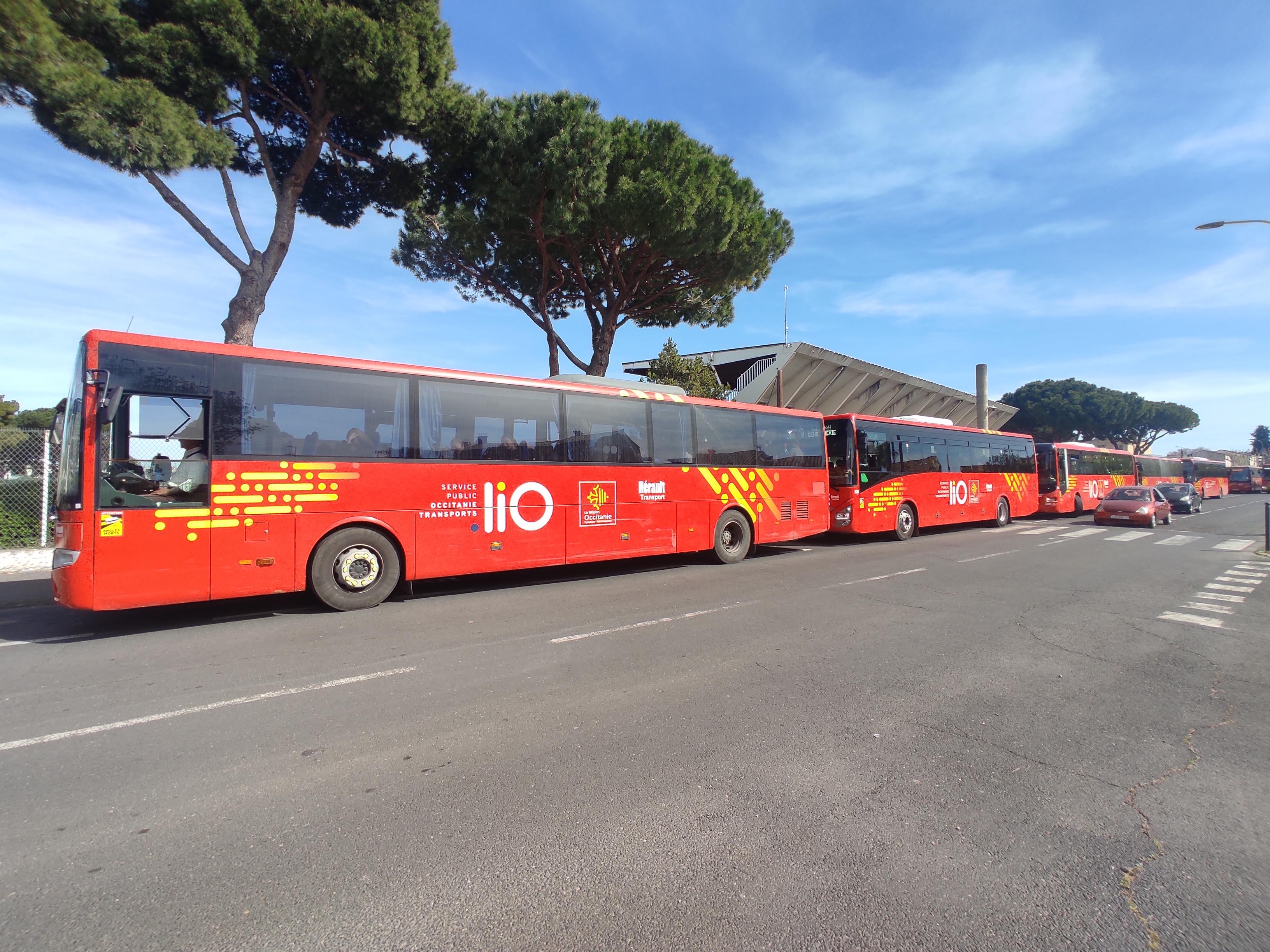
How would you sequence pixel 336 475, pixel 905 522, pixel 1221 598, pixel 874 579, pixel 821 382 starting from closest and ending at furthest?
pixel 336 475 → pixel 1221 598 → pixel 874 579 → pixel 905 522 → pixel 821 382

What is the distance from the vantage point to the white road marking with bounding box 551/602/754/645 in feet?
20.2

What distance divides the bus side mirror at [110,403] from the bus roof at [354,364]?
62cm

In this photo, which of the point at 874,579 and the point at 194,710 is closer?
the point at 194,710

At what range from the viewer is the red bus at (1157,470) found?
3228 cm

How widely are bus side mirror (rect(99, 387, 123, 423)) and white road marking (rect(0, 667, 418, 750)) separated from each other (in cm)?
343

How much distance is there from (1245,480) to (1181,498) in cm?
3579

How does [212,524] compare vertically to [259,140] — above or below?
below

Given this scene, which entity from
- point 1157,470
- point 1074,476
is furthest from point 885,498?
point 1157,470

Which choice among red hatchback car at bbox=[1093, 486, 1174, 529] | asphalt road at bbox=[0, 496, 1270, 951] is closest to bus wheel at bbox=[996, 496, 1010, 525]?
red hatchback car at bbox=[1093, 486, 1174, 529]

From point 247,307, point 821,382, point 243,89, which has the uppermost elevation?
point 243,89

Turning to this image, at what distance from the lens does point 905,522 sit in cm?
1678

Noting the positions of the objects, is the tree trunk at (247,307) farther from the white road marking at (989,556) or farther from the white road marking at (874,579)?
the white road marking at (989,556)

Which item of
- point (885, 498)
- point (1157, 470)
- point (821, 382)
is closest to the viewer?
point (885, 498)

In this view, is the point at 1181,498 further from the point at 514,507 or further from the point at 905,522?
the point at 514,507
